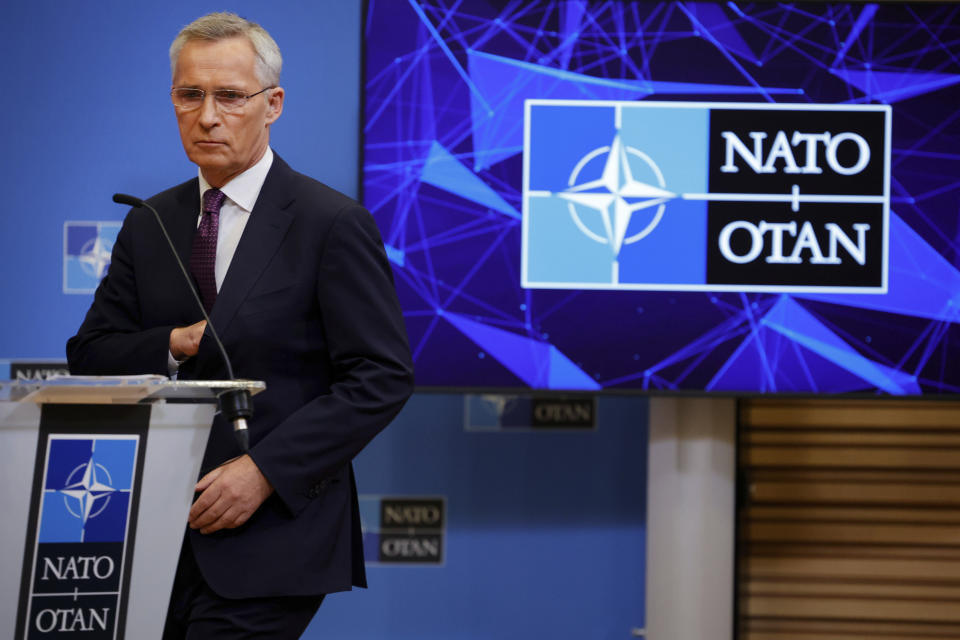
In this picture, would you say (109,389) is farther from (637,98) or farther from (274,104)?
(637,98)

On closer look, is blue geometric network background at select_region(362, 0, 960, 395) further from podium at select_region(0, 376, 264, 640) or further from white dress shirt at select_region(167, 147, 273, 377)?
podium at select_region(0, 376, 264, 640)

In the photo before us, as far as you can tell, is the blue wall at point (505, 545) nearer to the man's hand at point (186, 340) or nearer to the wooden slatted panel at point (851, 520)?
the wooden slatted panel at point (851, 520)

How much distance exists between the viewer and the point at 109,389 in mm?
1354

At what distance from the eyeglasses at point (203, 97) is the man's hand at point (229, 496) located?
1.96 feet

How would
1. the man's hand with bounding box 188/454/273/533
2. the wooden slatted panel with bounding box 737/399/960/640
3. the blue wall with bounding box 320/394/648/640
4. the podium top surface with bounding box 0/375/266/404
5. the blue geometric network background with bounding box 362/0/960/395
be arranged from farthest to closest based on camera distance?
the wooden slatted panel with bounding box 737/399/960/640, the blue wall with bounding box 320/394/648/640, the blue geometric network background with bounding box 362/0/960/395, the man's hand with bounding box 188/454/273/533, the podium top surface with bounding box 0/375/266/404

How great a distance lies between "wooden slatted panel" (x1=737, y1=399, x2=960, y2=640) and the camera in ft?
11.1

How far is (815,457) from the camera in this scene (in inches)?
133

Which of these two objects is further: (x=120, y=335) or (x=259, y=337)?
(x=120, y=335)

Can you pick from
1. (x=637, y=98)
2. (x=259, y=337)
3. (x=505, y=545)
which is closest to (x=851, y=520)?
(x=505, y=545)

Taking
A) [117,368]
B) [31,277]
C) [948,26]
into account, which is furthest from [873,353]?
[31,277]

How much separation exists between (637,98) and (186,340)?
65.6 inches

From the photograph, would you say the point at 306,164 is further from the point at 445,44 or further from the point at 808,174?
the point at 808,174

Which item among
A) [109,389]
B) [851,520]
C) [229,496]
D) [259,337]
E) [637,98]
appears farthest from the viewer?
[851,520]

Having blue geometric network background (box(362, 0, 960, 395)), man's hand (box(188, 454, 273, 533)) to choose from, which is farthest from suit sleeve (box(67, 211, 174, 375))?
blue geometric network background (box(362, 0, 960, 395))
